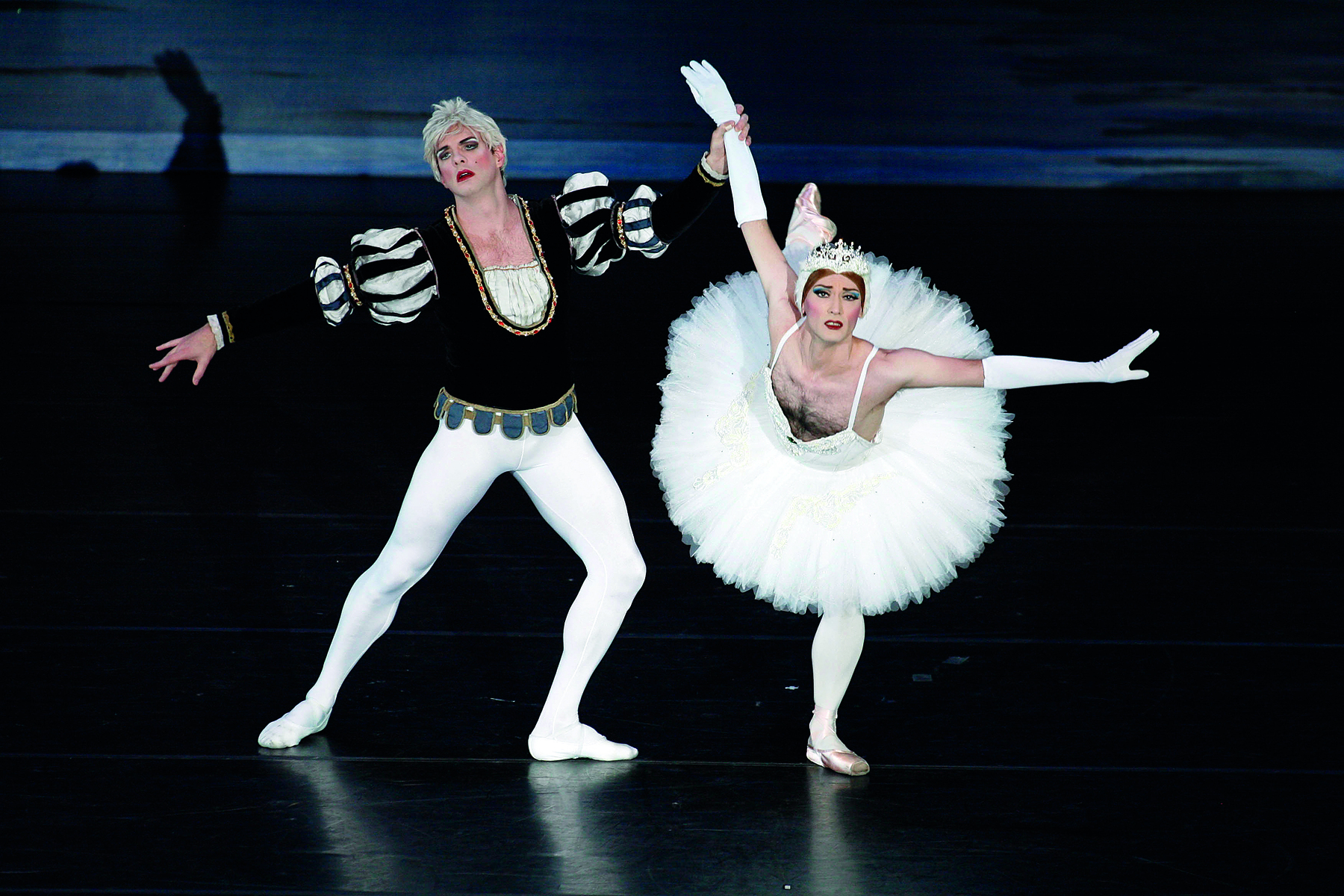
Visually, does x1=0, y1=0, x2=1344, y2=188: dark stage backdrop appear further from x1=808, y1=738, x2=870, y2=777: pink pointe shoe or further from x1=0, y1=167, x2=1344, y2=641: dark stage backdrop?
x1=808, y1=738, x2=870, y2=777: pink pointe shoe

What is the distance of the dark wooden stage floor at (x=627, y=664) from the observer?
2.60 meters

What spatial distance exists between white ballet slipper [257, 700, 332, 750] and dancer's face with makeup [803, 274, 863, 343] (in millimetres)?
1277

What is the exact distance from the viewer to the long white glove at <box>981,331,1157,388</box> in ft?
8.57

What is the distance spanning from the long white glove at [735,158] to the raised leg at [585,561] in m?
0.55

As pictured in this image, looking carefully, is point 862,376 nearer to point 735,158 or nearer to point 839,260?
point 839,260

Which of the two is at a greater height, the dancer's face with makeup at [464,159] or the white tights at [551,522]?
the dancer's face with makeup at [464,159]

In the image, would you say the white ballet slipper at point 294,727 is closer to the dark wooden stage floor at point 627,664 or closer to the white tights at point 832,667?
the dark wooden stage floor at point 627,664

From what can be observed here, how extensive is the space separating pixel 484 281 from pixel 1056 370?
3.55 ft

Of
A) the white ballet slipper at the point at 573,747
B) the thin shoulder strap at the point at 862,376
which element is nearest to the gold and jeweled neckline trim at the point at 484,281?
the thin shoulder strap at the point at 862,376

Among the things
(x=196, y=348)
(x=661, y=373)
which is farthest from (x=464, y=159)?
(x=661, y=373)

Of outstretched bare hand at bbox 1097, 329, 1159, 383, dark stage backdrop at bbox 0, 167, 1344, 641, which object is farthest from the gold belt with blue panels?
dark stage backdrop at bbox 0, 167, 1344, 641

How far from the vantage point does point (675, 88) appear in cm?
1034

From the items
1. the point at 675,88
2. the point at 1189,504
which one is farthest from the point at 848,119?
the point at 1189,504

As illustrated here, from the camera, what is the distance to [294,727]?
2984 mm
